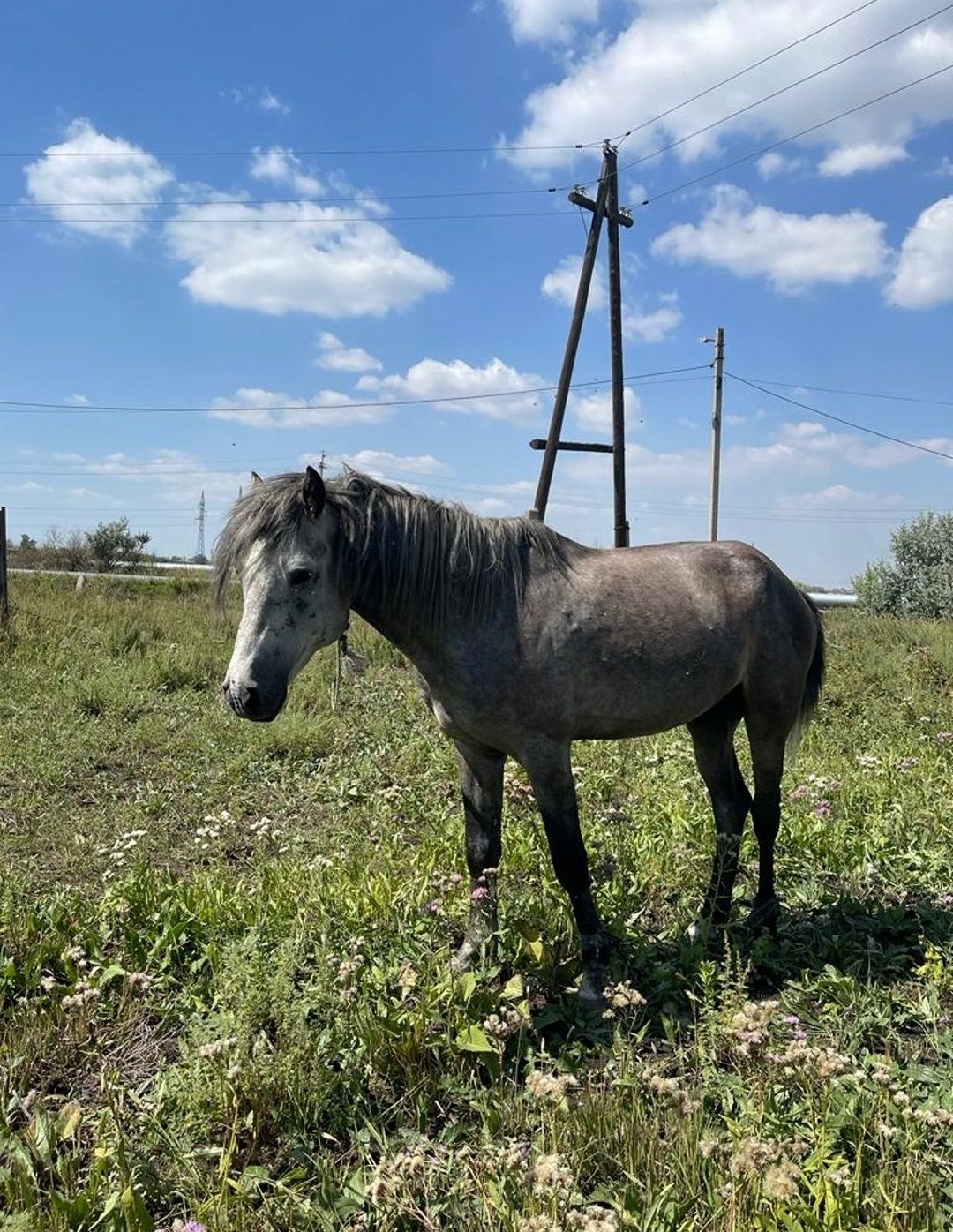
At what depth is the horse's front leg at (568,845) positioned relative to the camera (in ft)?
10.7

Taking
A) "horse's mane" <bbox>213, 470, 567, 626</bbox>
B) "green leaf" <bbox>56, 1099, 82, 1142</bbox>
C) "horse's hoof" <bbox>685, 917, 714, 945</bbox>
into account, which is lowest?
"green leaf" <bbox>56, 1099, 82, 1142</bbox>

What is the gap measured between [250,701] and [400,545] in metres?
0.87

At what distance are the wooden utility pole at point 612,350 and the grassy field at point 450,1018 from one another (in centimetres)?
595

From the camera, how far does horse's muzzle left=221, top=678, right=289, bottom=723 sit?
2.73 m

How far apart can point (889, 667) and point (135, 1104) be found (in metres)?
9.89

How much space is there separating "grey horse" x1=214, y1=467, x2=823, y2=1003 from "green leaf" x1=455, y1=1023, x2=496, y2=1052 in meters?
0.48

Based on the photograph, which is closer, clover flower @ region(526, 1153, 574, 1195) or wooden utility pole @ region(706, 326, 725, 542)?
clover flower @ region(526, 1153, 574, 1195)

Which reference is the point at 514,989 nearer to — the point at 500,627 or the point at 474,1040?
the point at 474,1040

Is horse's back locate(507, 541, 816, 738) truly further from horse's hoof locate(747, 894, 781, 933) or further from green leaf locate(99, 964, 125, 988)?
green leaf locate(99, 964, 125, 988)

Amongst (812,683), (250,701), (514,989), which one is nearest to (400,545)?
(250,701)

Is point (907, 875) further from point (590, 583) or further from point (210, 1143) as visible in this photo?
point (210, 1143)

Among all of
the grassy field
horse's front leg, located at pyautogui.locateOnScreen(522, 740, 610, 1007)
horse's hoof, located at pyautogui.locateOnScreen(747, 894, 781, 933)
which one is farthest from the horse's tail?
horse's front leg, located at pyautogui.locateOnScreen(522, 740, 610, 1007)

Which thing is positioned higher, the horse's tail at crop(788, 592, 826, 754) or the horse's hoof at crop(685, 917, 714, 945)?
the horse's tail at crop(788, 592, 826, 754)

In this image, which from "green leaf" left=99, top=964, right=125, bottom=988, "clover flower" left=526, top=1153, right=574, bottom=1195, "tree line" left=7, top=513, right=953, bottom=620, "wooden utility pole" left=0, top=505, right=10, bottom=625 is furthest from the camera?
"tree line" left=7, top=513, right=953, bottom=620
